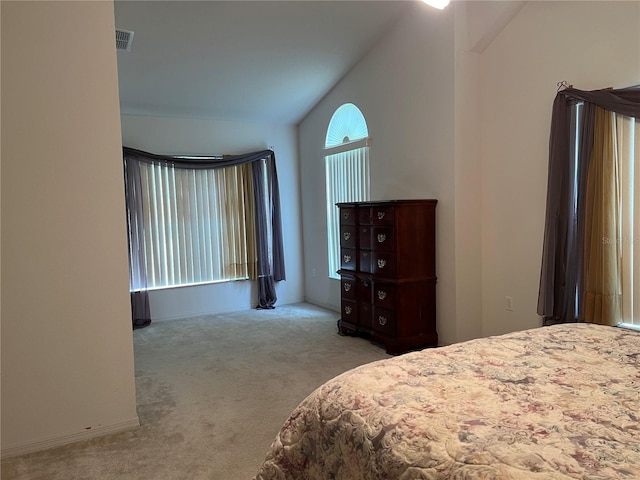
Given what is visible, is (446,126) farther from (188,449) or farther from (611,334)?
(188,449)

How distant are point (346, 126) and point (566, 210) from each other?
2.80 metres

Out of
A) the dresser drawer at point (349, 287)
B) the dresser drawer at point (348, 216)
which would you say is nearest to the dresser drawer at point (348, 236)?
the dresser drawer at point (348, 216)

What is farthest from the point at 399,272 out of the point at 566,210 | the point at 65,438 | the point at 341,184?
the point at 65,438

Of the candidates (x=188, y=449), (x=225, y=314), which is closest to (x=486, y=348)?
(x=188, y=449)

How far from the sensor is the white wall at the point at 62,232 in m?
2.47

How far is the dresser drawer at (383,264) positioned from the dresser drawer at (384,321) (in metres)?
0.32

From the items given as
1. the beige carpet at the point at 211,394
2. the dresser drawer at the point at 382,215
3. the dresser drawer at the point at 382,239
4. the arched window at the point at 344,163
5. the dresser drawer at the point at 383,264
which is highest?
the arched window at the point at 344,163

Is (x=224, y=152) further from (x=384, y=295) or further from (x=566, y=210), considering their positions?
(x=566, y=210)

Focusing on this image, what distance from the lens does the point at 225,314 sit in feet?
18.5

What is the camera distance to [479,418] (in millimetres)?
1159

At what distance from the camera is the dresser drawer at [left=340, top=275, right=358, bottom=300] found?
4.42 meters

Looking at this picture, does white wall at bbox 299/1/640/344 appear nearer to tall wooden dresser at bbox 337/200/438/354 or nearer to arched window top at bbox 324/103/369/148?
tall wooden dresser at bbox 337/200/438/354

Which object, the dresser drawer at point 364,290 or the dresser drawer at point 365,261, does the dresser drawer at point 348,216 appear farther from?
the dresser drawer at point 364,290

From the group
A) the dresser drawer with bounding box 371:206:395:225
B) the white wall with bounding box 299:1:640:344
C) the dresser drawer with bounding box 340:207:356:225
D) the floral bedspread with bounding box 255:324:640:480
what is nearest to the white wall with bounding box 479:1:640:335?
the white wall with bounding box 299:1:640:344
